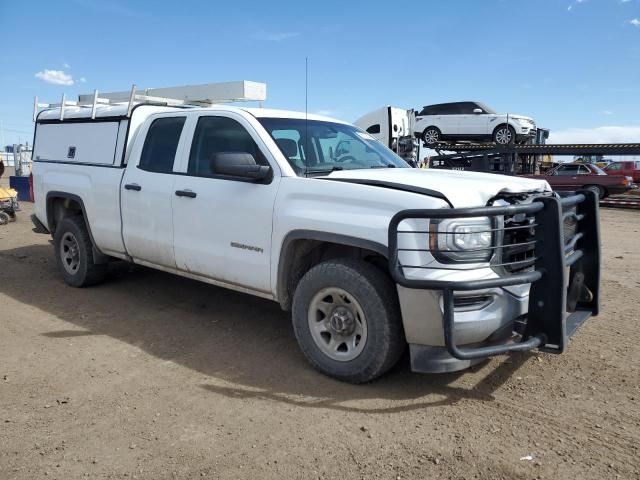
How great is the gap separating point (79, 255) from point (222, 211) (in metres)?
2.71

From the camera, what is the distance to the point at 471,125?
1933 centimetres

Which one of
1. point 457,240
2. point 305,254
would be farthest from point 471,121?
point 457,240

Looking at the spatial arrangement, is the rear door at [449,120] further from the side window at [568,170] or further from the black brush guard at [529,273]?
the black brush guard at [529,273]

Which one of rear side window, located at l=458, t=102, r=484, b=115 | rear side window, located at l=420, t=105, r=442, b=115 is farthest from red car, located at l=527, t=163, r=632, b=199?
rear side window, located at l=420, t=105, r=442, b=115

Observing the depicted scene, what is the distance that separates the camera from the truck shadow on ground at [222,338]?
3592 mm

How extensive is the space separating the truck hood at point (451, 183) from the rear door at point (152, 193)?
1722mm

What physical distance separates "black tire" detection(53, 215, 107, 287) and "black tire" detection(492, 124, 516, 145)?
635 inches

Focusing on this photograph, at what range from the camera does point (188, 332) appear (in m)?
4.82

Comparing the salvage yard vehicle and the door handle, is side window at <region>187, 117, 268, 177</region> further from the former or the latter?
the door handle

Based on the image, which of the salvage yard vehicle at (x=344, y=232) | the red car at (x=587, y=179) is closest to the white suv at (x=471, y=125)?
the red car at (x=587, y=179)

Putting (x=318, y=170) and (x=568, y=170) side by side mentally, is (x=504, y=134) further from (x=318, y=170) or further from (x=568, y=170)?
(x=318, y=170)

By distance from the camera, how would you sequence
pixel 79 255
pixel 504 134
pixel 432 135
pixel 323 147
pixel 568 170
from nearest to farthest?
1. pixel 323 147
2. pixel 79 255
3. pixel 504 134
4. pixel 432 135
5. pixel 568 170

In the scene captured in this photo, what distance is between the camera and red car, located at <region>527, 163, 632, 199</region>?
19750mm

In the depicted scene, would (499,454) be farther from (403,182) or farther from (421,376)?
(403,182)
